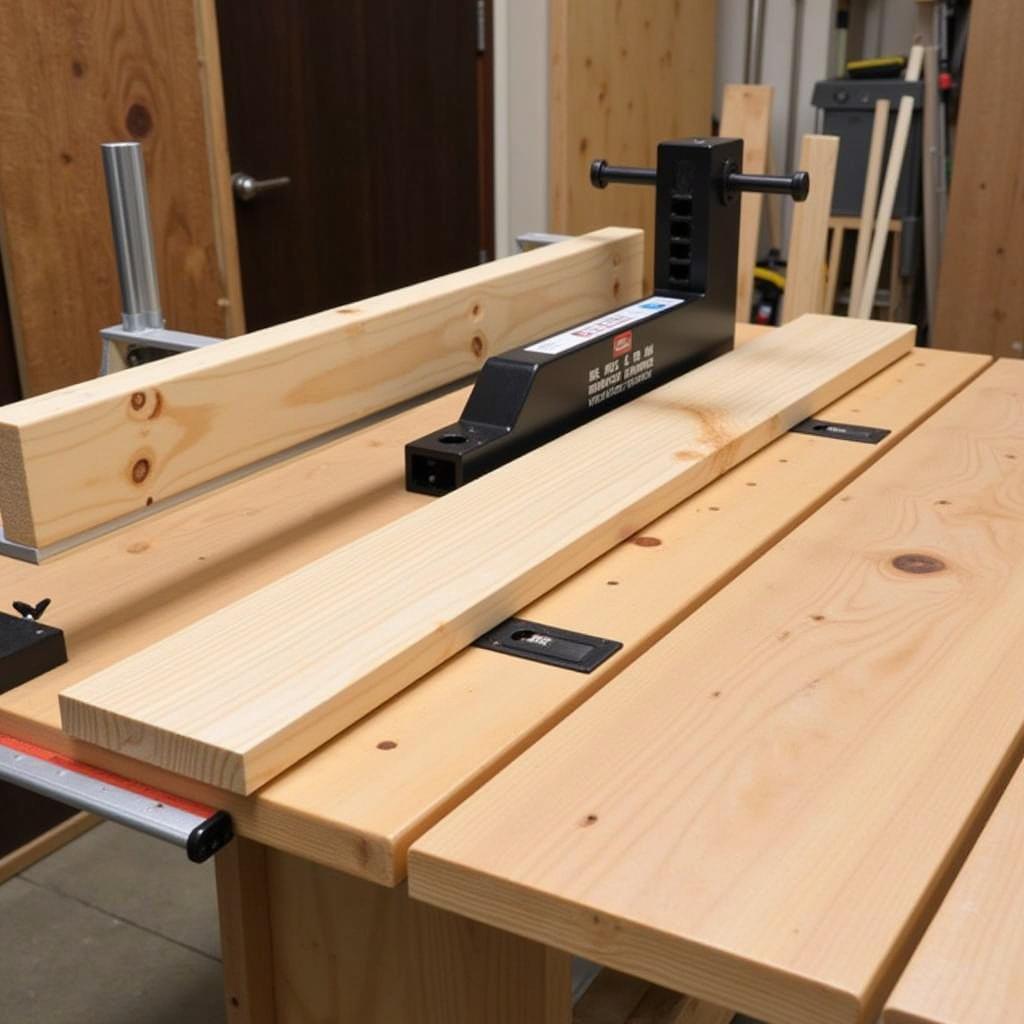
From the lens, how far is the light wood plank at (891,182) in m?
3.71

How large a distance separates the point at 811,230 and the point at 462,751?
1.70m

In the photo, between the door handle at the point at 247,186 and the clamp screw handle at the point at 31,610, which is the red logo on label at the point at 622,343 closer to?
the clamp screw handle at the point at 31,610

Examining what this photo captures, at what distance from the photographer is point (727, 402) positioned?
1358mm

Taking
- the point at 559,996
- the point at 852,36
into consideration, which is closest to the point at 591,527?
the point at 559,996

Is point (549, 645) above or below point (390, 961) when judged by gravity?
above

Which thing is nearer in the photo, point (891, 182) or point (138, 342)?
point (138, 342)

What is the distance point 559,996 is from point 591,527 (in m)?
0.45

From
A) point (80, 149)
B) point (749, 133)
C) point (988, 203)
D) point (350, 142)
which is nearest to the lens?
point (80, 149)

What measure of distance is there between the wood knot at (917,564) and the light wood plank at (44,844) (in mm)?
1612

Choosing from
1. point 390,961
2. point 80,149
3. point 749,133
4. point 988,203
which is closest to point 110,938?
point 390,961

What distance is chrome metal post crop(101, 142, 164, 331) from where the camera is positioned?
126 centimetres

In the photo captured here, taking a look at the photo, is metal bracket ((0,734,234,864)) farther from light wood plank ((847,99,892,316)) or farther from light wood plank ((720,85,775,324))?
light wood plank ((847,99,892,316))

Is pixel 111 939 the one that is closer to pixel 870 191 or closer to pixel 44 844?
pixel 44 844

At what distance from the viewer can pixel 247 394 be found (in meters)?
1.08
